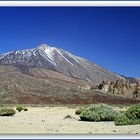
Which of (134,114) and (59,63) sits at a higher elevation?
(59,63)

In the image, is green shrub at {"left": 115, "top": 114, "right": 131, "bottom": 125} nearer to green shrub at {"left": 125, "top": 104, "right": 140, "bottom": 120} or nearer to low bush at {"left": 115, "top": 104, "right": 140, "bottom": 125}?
low bush at {"left": 115, "top": 104, "right": 140, "bottom": 125}

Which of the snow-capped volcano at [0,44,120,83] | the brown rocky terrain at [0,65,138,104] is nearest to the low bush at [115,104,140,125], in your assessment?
the brown rocky terrain at [0,65,138,104]

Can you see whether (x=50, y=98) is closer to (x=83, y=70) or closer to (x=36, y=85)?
(x=36, y=85)

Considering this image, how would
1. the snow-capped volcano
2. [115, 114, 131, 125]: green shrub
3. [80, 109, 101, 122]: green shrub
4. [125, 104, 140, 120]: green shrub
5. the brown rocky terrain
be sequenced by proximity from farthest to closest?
1. the snow-capped volcano
2. the brown rocky terrain
3. [80, 109, 101, 122]: green shrub
4. [125, 104, 140, 120]: green shrub
5. [115, 114, 131, 125]: green shrub

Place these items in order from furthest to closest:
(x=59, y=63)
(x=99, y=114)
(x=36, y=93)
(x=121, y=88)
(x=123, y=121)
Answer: (x=59, y=63), (x=121, y=88), (x=36, y=93), (x=99, y=114), (x=123, y=121)

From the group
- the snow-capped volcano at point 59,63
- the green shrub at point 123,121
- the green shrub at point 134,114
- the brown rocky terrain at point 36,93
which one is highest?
the snow-capped volcano at point 59,63

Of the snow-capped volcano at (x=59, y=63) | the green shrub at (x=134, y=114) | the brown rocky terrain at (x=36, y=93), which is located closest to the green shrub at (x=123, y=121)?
the green shrub at (x=134, y=114)

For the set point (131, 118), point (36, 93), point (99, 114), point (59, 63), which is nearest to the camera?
point (131, 118)

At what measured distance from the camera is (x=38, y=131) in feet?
43.6

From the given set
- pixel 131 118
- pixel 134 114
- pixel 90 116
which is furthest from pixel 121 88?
pixel 131 118

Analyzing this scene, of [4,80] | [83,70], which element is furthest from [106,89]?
[83,70]

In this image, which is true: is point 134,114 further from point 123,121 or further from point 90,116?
point 90,116

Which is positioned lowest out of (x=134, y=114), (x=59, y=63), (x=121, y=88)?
(x=134, y=114)

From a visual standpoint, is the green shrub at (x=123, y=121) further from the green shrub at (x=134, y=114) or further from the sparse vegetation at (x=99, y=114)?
the sparse vegetation at (x=99, y=114)
